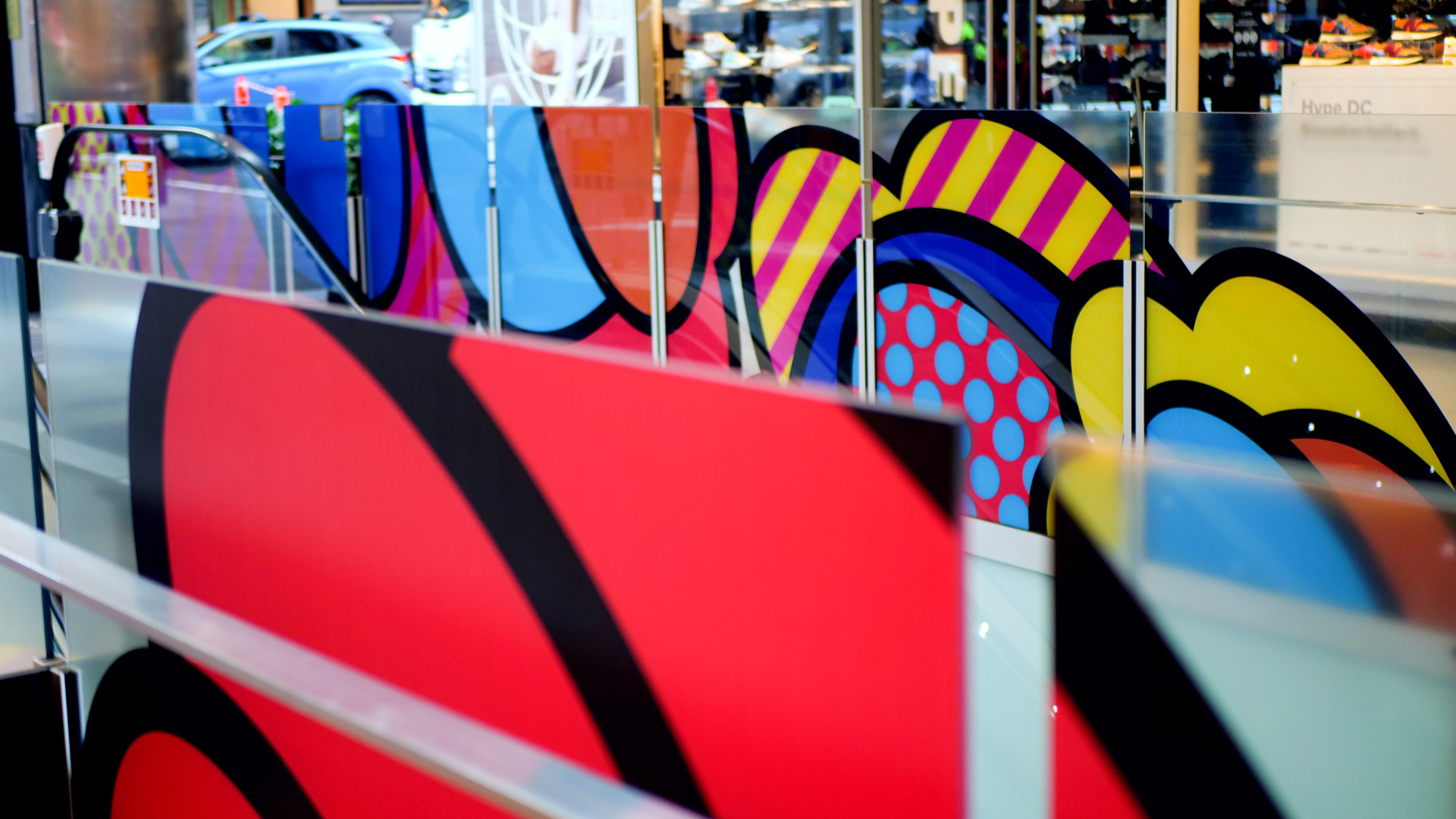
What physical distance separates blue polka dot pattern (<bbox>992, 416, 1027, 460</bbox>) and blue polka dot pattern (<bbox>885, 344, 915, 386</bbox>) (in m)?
0.37

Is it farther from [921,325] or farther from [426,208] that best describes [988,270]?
[426,208]

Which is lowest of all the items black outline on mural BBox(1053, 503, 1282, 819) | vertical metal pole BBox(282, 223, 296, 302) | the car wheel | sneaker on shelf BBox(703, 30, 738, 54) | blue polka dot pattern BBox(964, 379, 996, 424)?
blue polka dot pattern BBox(964, 379, 996, 424)

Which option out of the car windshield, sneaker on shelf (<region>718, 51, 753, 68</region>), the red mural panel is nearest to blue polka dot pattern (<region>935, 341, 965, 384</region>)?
the red mural panel

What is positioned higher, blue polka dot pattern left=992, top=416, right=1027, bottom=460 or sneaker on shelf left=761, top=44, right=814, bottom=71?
sneaker on shelf left=761, top=44, right=814, bottom=71

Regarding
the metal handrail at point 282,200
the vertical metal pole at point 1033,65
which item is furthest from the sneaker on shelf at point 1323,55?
the metal handrail at point 282,200

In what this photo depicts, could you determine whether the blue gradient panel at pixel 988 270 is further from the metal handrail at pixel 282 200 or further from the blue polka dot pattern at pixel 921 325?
the metal handrail at pixel 282 200

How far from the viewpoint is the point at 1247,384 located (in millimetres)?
3949

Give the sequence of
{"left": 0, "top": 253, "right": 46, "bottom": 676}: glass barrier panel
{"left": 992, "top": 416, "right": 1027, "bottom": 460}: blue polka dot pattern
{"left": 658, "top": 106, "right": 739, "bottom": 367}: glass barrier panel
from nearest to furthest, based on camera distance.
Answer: {"left": 0, "top": 253, "right": 46, "bottom": 676}: glass barrier panel < {"left": 992, "top": 416, "right": 1027, "bottom": 460}: blue polka dot pattern < {"left": 658, "top": 106, "right": 739, "bottom": 367}: glass barrier panel

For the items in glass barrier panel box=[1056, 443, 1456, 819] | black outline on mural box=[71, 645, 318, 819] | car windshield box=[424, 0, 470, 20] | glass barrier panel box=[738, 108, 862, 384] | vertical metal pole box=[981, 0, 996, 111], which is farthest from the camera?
car windshield box=[424, 0, 470, 20]

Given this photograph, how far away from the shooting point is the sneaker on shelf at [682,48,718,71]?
9.33 m

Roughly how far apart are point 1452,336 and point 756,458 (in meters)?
2.65

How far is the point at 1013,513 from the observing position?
4.56 metres

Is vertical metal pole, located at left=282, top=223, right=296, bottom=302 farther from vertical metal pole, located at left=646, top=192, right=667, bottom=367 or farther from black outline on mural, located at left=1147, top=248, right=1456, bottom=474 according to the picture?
black outline on mural, located at left=1147, top=248, right=1456, bottom=474

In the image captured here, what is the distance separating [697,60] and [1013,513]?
18.2 feet
